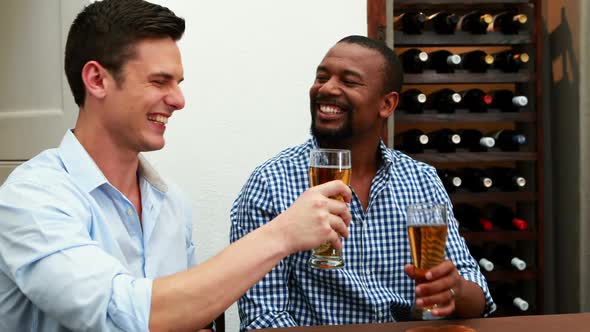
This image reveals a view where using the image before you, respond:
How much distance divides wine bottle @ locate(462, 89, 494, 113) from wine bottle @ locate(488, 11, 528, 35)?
0.33 meters

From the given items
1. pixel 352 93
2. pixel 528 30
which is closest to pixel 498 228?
→ pixel 528 30

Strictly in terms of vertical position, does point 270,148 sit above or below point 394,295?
above

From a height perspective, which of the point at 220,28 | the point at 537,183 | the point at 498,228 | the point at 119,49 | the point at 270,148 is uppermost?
the point at 220,28

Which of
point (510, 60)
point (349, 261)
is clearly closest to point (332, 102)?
point (349, 261)

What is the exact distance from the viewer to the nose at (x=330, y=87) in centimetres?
201

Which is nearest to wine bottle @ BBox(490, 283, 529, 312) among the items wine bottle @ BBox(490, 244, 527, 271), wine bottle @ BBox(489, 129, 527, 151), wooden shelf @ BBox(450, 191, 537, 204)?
wine bottle @ BBox(490, 244, 527, 271)

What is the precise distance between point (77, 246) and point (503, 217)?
2761 millimetres

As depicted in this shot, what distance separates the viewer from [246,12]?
272 centimetres

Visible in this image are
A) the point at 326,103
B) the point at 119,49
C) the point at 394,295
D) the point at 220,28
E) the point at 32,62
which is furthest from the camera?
the point at 220,28

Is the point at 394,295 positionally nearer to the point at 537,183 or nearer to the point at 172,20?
the point at 172,20

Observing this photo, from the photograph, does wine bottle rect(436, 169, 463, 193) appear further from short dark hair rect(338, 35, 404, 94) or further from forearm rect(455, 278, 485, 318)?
forearm rect(455, 278, 485, 318)

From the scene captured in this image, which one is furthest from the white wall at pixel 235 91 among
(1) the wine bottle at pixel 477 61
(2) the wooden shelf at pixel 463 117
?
(1) the wine bottle at pixel 477 61

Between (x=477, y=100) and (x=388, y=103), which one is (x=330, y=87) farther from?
(x=477, y=100)

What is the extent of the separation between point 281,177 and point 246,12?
1.13 metres
